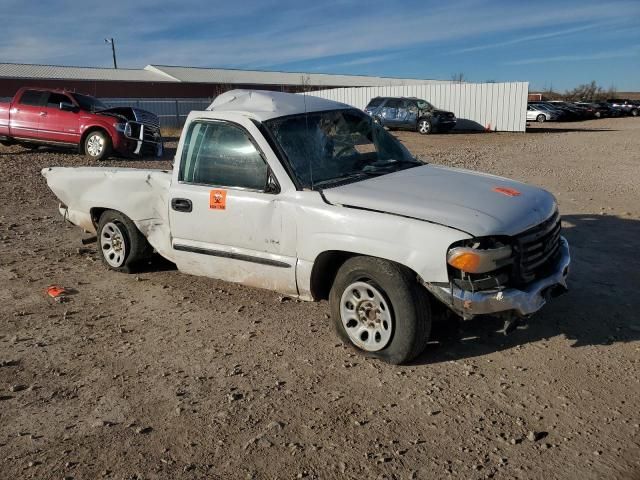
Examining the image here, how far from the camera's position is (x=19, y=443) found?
3238 mm

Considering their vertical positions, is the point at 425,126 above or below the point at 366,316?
above

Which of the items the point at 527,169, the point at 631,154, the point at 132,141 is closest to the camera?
the point at 527,169

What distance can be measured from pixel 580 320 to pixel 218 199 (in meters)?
3.04

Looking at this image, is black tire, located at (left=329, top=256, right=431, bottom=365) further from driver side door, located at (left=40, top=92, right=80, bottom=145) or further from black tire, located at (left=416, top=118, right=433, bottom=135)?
black tire, located at (left=416, top=118, right=433, bottom=135)

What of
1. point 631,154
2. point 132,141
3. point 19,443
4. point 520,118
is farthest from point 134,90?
point 19,443

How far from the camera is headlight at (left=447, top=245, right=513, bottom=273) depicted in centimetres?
366

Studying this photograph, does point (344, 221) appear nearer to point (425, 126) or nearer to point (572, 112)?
point (425, 126)

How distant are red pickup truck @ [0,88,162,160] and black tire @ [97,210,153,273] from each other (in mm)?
9335

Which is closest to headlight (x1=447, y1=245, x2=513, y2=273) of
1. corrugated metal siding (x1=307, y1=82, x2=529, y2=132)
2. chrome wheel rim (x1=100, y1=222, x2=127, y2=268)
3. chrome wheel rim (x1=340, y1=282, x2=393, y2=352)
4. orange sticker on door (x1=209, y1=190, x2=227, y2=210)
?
chrome wheel rim (x1=340, y1=282, x2=393, y2=352)

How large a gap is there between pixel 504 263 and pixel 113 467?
255 centimetres

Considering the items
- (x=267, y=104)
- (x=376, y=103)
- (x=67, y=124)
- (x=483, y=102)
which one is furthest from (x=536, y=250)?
(x=483, y=102)

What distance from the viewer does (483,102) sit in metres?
30.6

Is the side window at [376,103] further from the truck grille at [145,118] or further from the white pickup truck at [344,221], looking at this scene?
the white pickup truck at [344,221]

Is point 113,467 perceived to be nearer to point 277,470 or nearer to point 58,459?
point 58,459
